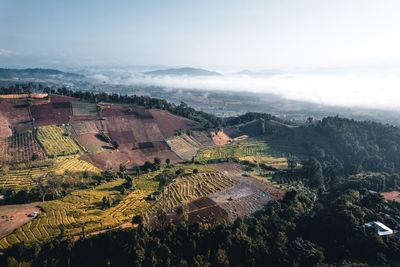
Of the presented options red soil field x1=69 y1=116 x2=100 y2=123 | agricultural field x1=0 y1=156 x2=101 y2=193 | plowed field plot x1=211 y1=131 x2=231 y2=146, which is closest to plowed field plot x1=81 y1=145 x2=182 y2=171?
agricultural field x1=0 y1=156 x2=101 y2=193

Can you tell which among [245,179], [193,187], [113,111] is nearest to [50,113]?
[113,111]

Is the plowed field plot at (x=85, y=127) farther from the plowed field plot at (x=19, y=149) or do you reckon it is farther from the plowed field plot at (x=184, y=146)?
the plowed field plot at (x=184, y=146)

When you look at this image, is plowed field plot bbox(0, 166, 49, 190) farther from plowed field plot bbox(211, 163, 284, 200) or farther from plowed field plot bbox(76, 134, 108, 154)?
plowed field plot bbox(211, 163, 284, 200)

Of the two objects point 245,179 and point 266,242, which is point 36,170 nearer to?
point 245,179

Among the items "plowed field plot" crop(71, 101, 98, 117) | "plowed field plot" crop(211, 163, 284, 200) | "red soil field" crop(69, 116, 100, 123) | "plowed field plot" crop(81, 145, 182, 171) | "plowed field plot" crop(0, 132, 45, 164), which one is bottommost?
"plowed field plot" crop(81, 145, 182, 171)

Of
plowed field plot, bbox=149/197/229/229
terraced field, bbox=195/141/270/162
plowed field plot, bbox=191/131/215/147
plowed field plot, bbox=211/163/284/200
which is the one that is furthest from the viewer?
plowed field plot, bbox=191/131/215/147

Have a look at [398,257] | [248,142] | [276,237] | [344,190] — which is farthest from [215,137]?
[398,257]

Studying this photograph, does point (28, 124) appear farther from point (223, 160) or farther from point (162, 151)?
point (223, 160)

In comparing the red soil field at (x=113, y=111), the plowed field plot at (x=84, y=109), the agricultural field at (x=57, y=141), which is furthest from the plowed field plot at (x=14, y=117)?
the red soil field at (x=113, y=111)
